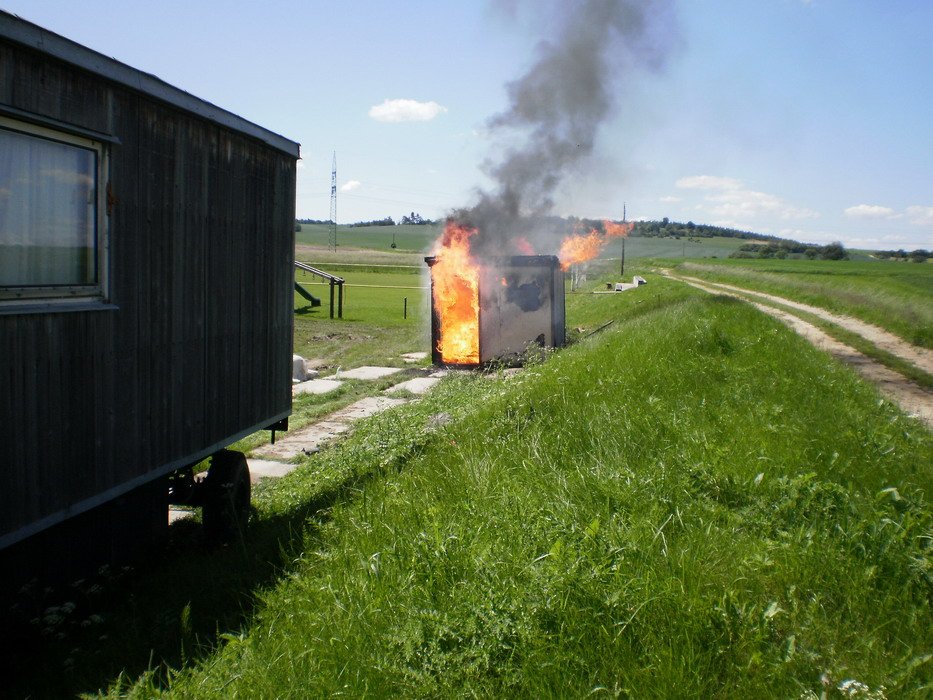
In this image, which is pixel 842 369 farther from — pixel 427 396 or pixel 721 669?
pixel 721 669

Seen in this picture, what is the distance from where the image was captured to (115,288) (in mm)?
5016

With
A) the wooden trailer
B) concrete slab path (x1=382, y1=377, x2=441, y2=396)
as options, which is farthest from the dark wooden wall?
concrete slab path (x1=382, y1=377, x2=441, y2=396)

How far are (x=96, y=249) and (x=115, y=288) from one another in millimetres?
274

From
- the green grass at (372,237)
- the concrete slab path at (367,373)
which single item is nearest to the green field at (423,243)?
→ the green grass at (372,237)

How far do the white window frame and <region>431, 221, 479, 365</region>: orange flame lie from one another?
459 inches

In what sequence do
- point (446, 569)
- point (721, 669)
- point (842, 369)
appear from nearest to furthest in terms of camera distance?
point (721, 669) < point (446, 569) < point (842, 369)

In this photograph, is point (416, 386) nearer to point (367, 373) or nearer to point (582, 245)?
point (367, 373)

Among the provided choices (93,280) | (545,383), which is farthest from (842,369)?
(93,280)

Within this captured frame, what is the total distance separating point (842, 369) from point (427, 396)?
20.5ft

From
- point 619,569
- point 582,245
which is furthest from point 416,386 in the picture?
point 619,569

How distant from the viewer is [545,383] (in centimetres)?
884

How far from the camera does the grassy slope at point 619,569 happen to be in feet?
10.3

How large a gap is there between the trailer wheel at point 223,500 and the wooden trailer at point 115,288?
3 centimetres

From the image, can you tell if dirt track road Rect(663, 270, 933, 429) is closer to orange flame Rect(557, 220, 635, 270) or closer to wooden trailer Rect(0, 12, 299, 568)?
orange flame Rect(557, 220, 635, 270)
